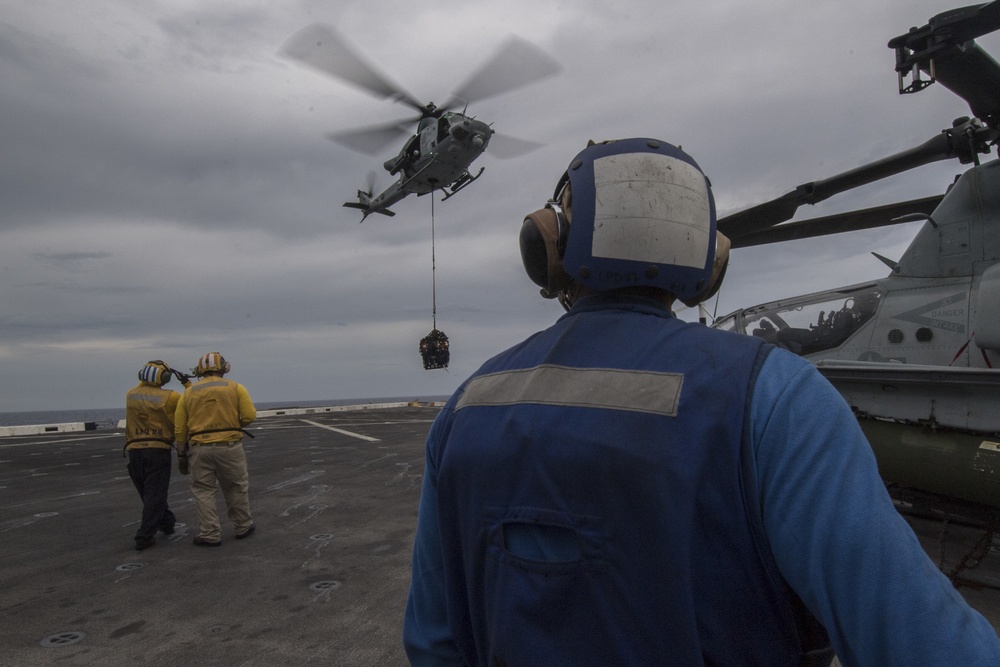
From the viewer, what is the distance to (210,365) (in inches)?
260

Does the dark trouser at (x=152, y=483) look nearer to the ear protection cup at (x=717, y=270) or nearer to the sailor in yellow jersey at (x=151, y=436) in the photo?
the sailor in yellow jersey at (x=151, y=436)

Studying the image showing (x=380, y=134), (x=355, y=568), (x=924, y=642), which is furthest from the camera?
(x=380, y=134)

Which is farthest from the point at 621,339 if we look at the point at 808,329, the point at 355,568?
the point at 808,329

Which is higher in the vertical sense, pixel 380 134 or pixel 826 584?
pixel 380 134

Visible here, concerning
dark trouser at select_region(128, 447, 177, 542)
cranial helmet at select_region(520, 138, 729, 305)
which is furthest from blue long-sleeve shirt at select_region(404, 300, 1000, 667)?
dark trouser at select_region(128, 447, 177, 542)

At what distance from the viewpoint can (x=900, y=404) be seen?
17.8 feet

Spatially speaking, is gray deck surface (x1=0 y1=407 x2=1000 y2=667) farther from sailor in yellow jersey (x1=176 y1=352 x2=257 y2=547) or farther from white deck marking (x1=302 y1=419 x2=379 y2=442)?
white deck marking (x1=302 y1=419 x2=379 y2=442)

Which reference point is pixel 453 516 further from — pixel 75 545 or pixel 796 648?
pixel 75 545

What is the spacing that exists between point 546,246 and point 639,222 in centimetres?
25

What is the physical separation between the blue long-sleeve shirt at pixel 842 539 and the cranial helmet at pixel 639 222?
33 cm

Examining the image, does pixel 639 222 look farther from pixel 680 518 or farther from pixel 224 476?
pixel 224 476

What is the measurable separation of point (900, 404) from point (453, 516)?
5570 millimetres

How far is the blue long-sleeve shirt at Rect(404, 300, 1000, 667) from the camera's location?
88 centimetres

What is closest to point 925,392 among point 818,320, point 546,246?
point 818,320
